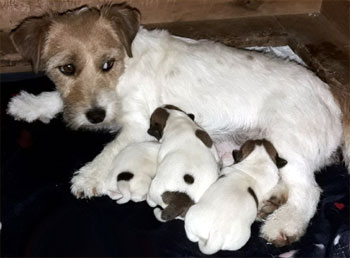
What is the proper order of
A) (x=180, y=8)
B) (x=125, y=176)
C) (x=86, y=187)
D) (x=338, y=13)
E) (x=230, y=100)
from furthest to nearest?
1. (x=338, y=13)
2. (x=180, y=8)
3. (x=230, y=100)
4. (x=86, y=187)
5. (x=125, y=176)

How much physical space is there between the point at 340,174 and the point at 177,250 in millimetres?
1379

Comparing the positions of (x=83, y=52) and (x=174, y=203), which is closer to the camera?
(x=174, y=203)

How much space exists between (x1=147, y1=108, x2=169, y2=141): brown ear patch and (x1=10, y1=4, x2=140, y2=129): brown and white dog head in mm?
285

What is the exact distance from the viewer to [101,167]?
3.48m

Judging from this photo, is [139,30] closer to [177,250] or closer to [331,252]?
[177,250]

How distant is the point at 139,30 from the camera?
3.84 meters

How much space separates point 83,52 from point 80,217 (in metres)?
1.09

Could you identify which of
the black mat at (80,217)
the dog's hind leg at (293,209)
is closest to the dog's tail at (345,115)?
the black mat at (80,217)

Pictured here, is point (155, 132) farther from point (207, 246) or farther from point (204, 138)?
point (207, 246)

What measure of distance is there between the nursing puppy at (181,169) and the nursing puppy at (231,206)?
0.07 metres

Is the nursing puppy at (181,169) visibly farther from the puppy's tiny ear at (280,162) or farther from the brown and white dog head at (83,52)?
the brown and white dog head at (83,52)

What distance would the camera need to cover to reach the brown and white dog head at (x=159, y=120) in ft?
11.3

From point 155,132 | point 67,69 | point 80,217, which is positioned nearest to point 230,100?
point 155,132

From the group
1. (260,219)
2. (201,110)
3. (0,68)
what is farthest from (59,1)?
(260,219)
